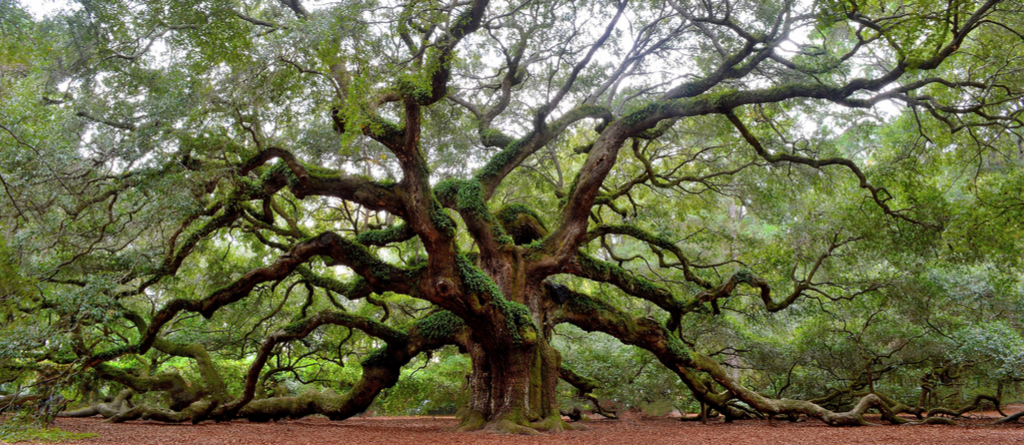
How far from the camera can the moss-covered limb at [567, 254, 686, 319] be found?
843 centimetres

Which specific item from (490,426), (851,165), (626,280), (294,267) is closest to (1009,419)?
(851,165)

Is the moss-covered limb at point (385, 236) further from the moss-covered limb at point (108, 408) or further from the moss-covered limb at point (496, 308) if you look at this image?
the moss-covered limb at point (108, 408)

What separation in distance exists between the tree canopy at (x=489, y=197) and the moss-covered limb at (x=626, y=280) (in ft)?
0.14

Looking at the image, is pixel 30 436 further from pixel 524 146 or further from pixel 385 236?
pixel 524 146

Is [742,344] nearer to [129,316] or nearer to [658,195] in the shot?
[658,195]

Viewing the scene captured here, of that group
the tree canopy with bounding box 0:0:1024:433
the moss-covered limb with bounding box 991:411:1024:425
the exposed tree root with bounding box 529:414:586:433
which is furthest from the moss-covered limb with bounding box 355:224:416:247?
the moss-covered limb with bounding box 991:411:1024:425

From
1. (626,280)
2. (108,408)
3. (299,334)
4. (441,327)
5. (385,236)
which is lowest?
(108,408)

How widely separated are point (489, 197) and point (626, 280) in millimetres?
2427

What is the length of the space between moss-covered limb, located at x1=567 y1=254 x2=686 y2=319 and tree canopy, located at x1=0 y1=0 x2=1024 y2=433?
4cm

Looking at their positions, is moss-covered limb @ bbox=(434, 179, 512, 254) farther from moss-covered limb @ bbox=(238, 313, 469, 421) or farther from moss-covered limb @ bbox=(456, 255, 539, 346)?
moss-covered limb @ bbox=(238, 313, 469, 421)

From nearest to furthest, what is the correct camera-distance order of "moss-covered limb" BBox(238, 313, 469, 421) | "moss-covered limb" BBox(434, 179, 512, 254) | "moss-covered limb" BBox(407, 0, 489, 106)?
"moss-covered limb" BBox(407, 0, 489, 106) → "moss-covered limb" BBox(434, 179, 512, 254) → "moss-covered limb" BBox(238, 313, 469, 421)

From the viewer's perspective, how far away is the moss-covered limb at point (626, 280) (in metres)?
8.43

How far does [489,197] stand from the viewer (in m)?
8.17

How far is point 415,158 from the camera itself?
659 centimetres
